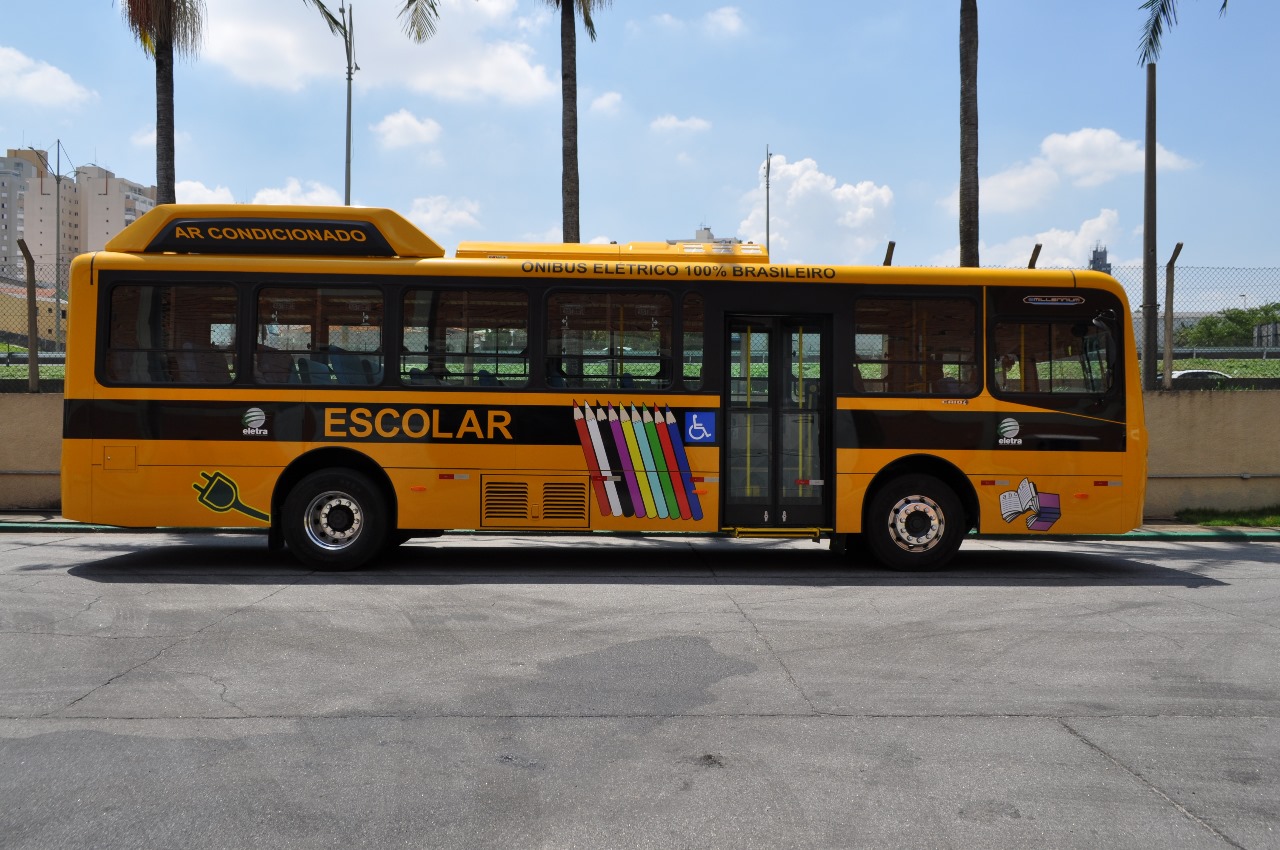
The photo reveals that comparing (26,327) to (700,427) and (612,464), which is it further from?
(700,427)

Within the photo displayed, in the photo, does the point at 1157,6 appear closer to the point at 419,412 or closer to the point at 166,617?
the point at 419,412

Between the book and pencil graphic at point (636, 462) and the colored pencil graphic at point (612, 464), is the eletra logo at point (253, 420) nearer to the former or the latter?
the book and pencil graphic at point (636, 462)

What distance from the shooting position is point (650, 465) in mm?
10211

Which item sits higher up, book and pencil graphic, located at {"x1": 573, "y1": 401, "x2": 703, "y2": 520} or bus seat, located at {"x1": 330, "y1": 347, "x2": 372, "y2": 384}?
bus seat, located at {"x1": 330, "y1": 347, "x2": 372, "y2": 384}

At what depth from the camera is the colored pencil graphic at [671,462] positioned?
10219 mm

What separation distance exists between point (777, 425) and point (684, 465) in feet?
3.41

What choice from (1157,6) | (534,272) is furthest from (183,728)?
(1157,6)

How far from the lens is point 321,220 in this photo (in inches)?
405

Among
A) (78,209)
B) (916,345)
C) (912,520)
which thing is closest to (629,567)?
(912,520)

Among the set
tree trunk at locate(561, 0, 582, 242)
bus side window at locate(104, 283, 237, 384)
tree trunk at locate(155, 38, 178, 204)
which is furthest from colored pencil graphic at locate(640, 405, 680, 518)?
tree trunk at locate(155, 38, 178, 204)

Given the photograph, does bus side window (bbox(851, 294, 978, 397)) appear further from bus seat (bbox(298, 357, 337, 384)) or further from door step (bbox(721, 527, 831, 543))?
bus seat (bbox(298, 357, 337, 384))

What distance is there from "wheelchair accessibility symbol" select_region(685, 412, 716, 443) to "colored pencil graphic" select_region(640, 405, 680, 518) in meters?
0.31

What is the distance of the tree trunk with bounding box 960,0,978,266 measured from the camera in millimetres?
15656

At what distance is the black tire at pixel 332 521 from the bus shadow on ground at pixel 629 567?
0.18 m
